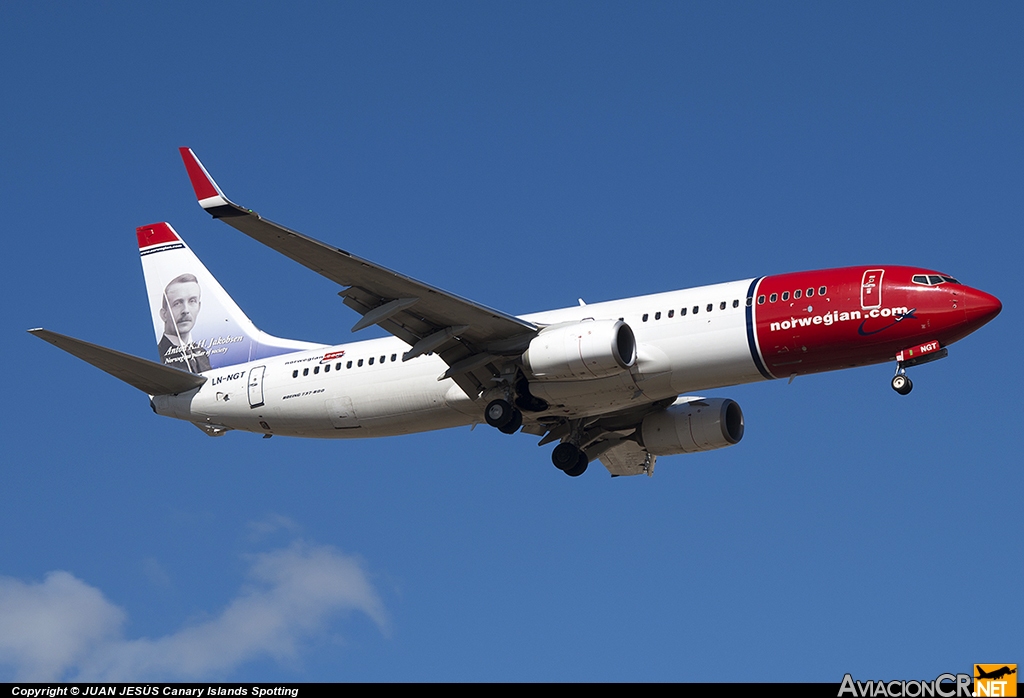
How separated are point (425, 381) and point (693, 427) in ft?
27.5

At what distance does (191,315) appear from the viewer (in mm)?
44000

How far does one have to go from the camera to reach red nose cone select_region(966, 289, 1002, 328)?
109 feet

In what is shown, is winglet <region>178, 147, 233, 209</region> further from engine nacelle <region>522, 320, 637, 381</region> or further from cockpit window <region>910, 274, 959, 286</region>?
cockpit window <region>910, 274, 959, 286</region>

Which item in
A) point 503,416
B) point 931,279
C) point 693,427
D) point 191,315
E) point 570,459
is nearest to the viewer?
point 931,279

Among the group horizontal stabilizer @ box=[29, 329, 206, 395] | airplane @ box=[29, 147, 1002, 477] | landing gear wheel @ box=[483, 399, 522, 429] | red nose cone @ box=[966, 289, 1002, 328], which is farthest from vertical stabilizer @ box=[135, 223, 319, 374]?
red nose cone @ box=[966, 289, 1002, 328]

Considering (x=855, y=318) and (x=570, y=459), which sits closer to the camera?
(x=855, y=318)

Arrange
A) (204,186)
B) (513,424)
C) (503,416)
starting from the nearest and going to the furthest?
(204,186) → (503,416) → (513,424)

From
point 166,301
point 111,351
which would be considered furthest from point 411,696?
point 166,301

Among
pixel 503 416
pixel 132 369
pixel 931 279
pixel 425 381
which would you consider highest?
pixel 132 369

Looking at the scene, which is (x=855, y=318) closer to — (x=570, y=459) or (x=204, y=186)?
(x=570, y=459)

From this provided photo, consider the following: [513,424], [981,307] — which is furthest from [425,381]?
[981,307]

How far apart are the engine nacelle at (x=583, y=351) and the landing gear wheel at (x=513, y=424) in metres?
1.57

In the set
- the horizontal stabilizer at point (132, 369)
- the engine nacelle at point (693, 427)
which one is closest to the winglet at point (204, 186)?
the horizontal stabilizer at point (132, 369)

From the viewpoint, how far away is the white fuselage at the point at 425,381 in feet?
113
